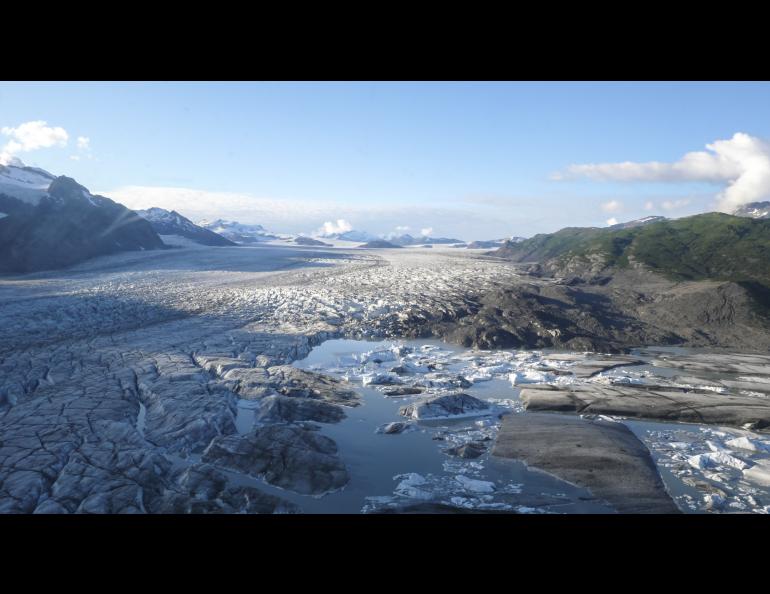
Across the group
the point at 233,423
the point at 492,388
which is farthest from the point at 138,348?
the point at 492,388

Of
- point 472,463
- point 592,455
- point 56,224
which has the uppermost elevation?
point 56,224

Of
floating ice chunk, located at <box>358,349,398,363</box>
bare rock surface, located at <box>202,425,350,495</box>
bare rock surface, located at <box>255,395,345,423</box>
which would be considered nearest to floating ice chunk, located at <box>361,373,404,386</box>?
floating ice chunk, located at <box>358,349,398,363</box>

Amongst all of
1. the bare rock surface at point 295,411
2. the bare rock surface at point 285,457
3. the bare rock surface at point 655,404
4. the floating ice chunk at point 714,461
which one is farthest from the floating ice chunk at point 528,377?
the bare rock surface at point 285,457

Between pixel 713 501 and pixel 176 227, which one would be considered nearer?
pixel 713 501

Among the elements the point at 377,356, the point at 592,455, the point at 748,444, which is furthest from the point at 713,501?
the point at 377,356

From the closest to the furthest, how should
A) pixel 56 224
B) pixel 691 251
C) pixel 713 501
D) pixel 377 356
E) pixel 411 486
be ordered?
pixel 713 501
pixel 411 486
pixel 377 356
pixel 691 251
pixel 56 224

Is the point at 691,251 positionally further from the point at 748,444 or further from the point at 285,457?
the point at 285,457

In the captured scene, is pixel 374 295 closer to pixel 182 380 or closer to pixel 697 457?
pixel 182 380
